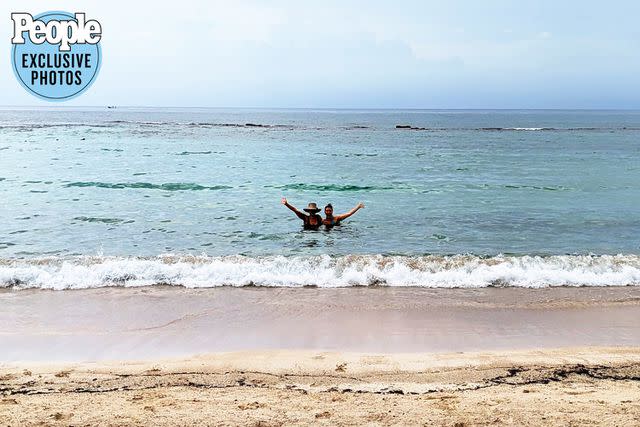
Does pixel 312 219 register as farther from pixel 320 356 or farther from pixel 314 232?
pixel 320 356

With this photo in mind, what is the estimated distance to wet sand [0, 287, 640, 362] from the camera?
7004 millimetres

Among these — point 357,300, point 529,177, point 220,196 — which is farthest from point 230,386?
point 529,177

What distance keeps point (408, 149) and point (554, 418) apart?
39.5 metres

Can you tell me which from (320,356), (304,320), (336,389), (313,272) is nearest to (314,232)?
(313,272)

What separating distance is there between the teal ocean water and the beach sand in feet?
2.77

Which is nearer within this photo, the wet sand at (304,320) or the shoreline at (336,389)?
the shoreline at (336,389)

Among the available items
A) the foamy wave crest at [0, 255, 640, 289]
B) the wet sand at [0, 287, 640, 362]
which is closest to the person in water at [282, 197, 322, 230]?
the foamy wave crest at [0, 255, 640, 289]

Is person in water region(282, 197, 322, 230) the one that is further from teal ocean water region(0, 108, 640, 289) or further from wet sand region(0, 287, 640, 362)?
wet sand region(0, 287, 640, 362)

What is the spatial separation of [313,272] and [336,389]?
5389mm

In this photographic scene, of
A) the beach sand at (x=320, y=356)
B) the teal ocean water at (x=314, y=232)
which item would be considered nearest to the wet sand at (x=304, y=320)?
the beach sand at (x=320, y=356)

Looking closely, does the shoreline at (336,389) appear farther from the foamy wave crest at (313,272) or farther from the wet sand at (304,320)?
the foamy wave crest at (313,272)

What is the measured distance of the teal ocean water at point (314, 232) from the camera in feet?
34.2

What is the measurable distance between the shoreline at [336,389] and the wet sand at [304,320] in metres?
0.53

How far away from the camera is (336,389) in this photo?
5355 mm
